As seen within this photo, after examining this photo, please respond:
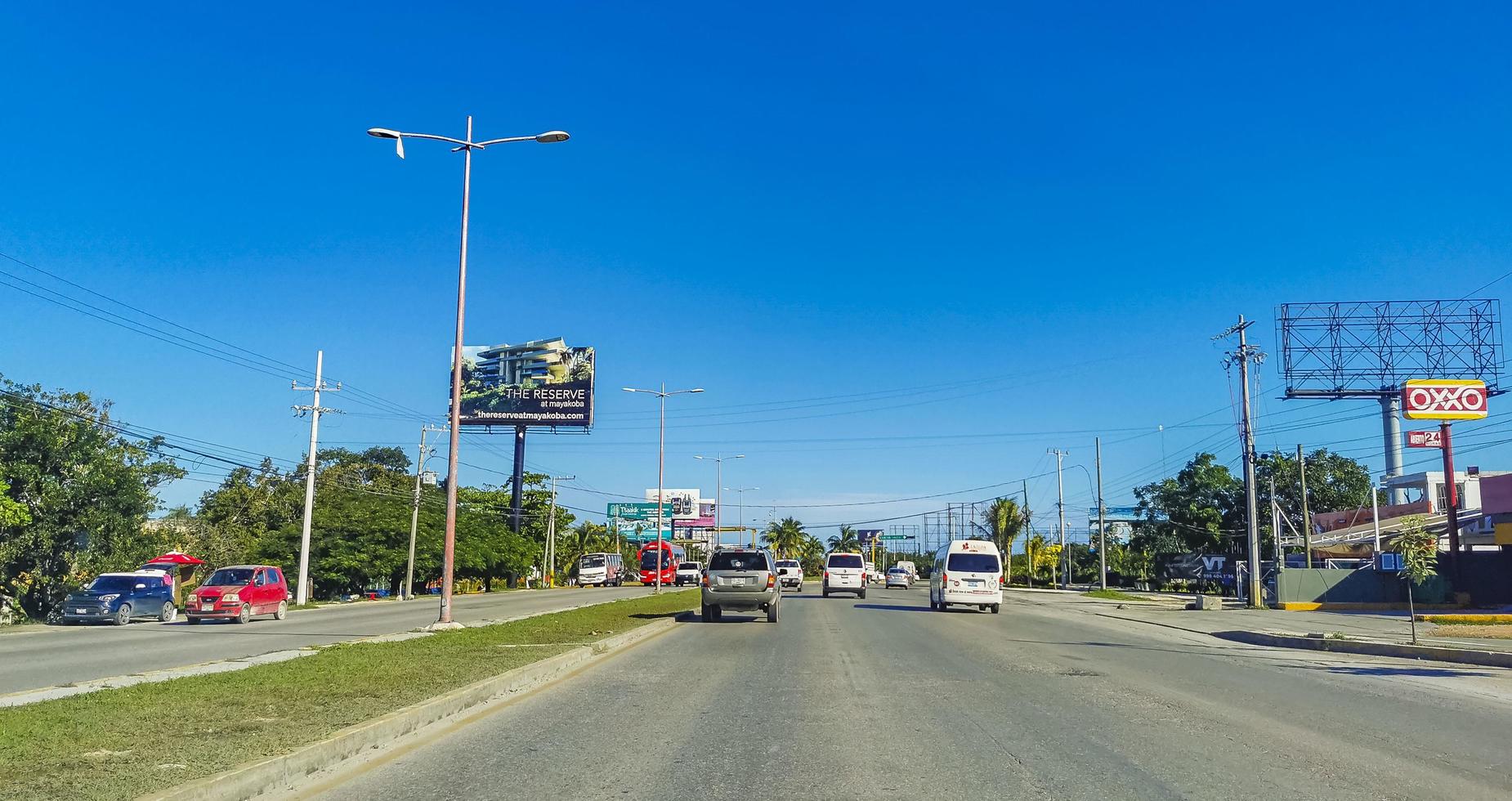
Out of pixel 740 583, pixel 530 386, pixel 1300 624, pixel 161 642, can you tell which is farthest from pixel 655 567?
pixel 161 642

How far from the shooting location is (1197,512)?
7888cm

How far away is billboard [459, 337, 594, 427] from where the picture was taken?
82250 mm

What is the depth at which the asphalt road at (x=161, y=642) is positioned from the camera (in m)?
15.7

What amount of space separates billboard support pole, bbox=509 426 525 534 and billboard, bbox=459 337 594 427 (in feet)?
3.68

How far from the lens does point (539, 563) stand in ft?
296

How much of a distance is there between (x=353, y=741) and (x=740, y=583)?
62.4ft

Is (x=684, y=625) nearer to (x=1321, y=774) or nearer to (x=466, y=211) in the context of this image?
(x=466, y=211)

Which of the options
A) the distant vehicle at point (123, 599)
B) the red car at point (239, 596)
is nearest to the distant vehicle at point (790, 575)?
the red car at point (239, 596)

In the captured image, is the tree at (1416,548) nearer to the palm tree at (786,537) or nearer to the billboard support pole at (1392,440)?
the billboard support pole at (1392,440)

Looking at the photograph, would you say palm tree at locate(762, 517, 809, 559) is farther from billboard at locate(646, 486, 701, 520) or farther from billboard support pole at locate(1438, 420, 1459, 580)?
billboard support pole at locate(1438, 420, 1459, 580)

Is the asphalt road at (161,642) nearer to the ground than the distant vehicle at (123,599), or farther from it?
nearer to the ground

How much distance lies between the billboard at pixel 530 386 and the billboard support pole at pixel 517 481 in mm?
1123

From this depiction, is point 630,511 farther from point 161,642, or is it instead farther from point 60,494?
point 161,642

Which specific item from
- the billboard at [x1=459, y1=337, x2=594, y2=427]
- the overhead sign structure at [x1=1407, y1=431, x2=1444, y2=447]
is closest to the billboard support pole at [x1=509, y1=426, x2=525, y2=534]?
the billboard at [x1=459, y1=337, x2=594, y2=427]
